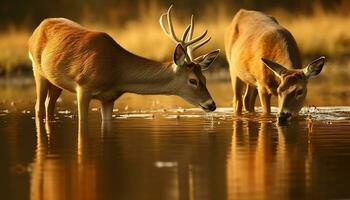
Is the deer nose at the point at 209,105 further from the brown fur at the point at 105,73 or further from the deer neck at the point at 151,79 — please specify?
the deer neck at the point at 151,79

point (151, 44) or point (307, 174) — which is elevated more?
point (151, 44)

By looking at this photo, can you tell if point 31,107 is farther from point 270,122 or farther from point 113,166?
point 113,166

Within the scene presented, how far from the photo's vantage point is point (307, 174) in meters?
11.2

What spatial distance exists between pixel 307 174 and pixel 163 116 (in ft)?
26.9

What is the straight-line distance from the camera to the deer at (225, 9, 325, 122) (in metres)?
17.3

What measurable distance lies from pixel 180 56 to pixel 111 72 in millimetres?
978

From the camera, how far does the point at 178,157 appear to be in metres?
12.7

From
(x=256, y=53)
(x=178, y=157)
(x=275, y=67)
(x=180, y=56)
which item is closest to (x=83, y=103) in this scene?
(x=180, y=56)

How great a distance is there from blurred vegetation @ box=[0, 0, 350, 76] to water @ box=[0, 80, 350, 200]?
55.1ft

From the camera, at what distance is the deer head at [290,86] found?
56.2 feet

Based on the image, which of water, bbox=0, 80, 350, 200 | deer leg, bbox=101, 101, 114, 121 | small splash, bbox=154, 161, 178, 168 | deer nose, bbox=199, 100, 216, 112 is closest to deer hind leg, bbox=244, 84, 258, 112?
water, bbox=0, 80, 350, 200

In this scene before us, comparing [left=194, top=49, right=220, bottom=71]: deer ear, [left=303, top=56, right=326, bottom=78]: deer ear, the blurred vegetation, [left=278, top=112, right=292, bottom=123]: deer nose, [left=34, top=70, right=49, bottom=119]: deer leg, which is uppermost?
the blurred vegetation

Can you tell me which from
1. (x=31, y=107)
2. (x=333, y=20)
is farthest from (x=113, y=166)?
(x=333, y=20)

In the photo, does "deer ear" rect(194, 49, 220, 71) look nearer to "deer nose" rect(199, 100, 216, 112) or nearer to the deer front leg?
"deer nose" rect(199, 100, 216, 112)
